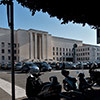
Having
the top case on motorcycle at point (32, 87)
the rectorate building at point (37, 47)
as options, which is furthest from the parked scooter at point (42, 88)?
the rectorate building at point (37, 47)

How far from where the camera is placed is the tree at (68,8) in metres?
4.15

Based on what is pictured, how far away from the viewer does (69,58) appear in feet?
303

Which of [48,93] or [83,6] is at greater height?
[83,6]

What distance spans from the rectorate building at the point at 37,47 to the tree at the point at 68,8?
66.0 meters

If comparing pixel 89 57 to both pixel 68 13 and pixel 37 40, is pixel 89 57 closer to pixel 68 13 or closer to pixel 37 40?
pixel 37 40

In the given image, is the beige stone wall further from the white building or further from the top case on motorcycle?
the top case on motorcycle

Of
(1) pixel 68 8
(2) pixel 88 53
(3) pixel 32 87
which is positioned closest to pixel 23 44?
(2) pixel 88 53

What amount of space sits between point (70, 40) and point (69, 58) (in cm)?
1221

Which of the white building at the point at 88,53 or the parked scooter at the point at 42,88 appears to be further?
the white building at the point at 88,53

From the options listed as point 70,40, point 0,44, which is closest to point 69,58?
point 70,40

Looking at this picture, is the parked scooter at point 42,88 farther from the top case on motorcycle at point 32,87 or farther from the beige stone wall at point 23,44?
the beige stone wall at point 23,44

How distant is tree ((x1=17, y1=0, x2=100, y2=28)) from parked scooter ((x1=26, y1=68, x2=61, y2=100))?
7.41 ft

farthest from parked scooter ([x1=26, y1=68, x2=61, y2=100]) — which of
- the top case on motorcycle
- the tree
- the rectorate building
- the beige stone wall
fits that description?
the beige stone wall

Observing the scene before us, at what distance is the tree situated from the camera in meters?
4.15
